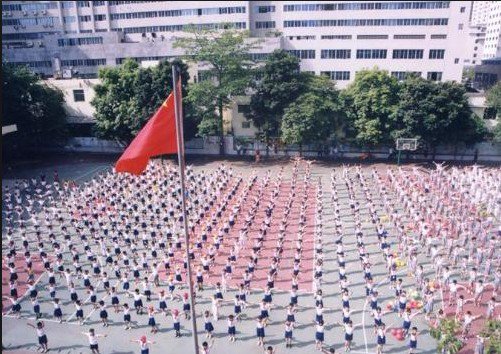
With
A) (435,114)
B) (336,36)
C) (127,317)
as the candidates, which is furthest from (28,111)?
(336,36)

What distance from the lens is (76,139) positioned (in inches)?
1505

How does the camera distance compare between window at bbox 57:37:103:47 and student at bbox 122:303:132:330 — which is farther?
window at bbox 57:37:103:47

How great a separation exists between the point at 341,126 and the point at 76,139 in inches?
923

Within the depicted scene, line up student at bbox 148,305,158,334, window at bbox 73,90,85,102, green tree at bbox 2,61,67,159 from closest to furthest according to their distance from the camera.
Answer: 1. student at bbox 148,305,158,334
2. green tree at bbox 2,61,67,159
3. window at bbox 73,90,85,102

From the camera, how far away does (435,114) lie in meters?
29.2

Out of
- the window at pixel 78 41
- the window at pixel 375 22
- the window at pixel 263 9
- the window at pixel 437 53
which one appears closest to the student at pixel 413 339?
the window at pixel 437 53

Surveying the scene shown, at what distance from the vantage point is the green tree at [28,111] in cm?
3147

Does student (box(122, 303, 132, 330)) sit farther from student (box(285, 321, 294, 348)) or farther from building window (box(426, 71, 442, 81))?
building window (box(426, 71, 442, 81))

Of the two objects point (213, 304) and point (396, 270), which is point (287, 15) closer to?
point (396, 270)

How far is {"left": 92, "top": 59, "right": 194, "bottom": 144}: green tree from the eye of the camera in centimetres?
3191

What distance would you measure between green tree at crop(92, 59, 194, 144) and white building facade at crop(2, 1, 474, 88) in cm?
969

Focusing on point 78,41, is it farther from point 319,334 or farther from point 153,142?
point 153,142

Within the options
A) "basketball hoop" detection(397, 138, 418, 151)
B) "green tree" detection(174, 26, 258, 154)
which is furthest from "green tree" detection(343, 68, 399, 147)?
"green tree" detection(174, 26, 258, 154)

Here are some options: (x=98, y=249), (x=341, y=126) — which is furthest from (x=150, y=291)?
(x=341, y=126)
